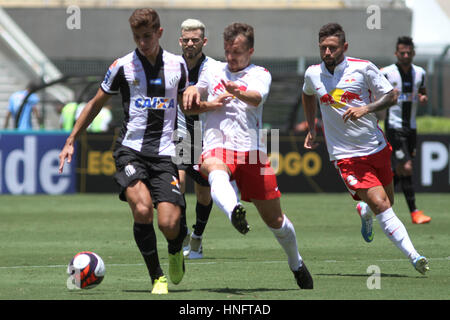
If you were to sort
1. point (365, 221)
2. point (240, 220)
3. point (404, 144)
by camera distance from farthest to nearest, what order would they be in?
1. point (404, 144)
2. point (365, 221)
3. point (240, 220)

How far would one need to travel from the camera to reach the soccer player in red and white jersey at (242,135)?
25.0 feet

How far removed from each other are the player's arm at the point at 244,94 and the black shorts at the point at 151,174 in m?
0.73

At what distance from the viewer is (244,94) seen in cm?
751

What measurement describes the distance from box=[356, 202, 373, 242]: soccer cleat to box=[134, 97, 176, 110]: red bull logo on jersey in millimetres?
3401

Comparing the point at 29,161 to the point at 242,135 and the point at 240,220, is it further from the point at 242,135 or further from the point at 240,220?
the point at 240,220

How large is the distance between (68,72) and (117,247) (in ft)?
60.3

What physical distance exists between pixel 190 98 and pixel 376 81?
2.12m

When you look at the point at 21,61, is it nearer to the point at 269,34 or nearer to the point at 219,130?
the point at 269,34

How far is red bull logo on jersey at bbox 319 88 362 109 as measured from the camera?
8859 mm

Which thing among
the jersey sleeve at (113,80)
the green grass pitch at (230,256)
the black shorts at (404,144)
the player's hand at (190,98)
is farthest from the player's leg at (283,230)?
the black shorts at (404,144)

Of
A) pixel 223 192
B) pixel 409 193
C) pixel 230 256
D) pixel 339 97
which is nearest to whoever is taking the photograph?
pixel 223 192

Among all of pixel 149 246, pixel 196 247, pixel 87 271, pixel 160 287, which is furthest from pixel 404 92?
pixel 87 271

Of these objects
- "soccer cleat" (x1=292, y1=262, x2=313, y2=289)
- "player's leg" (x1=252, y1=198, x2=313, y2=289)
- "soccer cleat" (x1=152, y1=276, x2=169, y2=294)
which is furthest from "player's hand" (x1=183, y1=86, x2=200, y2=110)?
"soccer cleat" (x1=292, y1=262, x2=313, y2=289)

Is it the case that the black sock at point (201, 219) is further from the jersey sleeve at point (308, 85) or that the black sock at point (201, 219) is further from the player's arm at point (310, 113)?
the jersey sleeve at point (308, 85)
